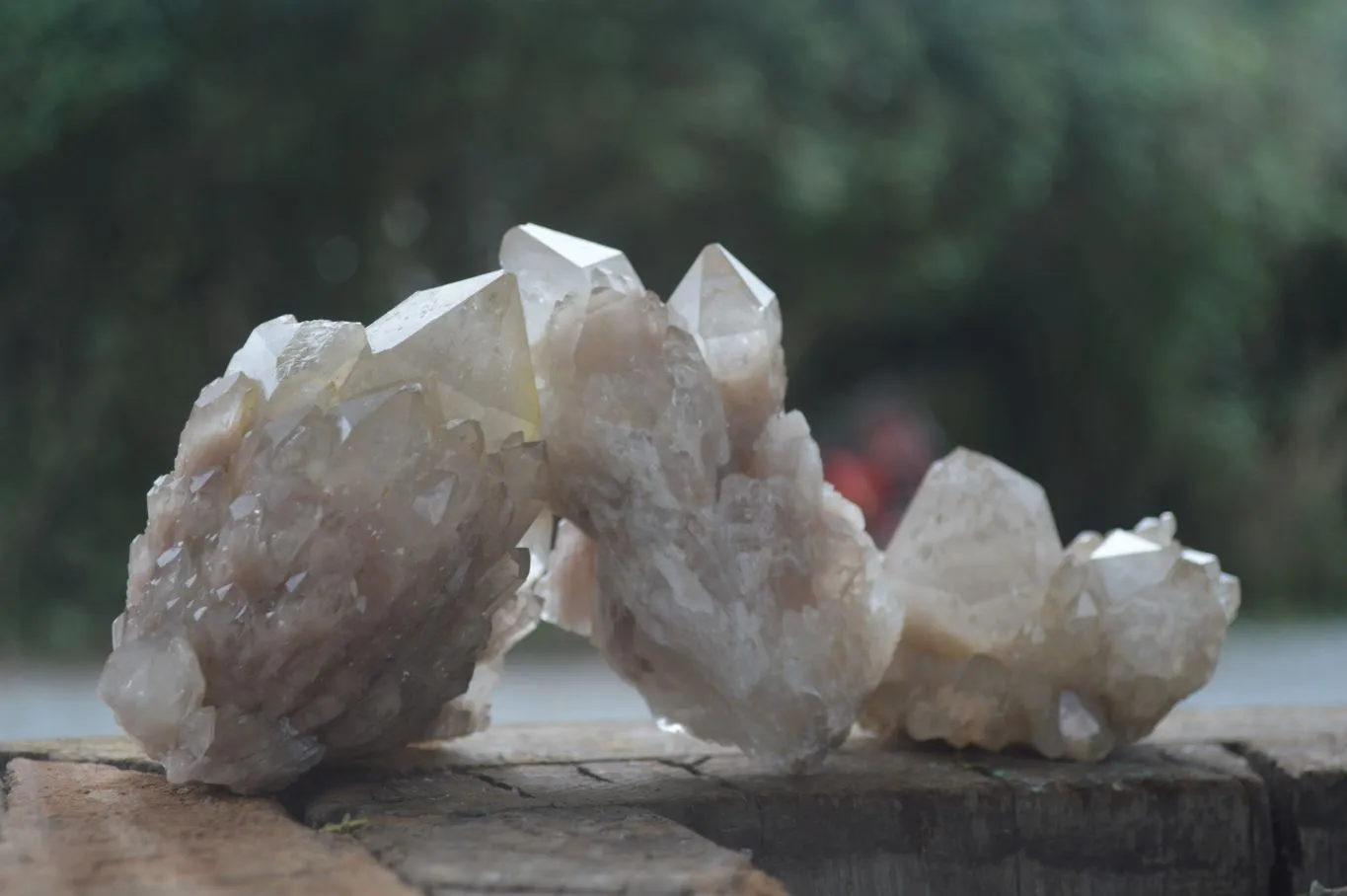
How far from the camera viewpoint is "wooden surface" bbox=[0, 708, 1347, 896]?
1.10m

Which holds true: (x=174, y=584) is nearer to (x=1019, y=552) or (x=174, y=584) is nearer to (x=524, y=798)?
(x=524, y=798)

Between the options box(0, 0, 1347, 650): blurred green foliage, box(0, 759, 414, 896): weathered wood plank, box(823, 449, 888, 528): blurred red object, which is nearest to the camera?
box(0, 759, 414, 896): weathered wood plank

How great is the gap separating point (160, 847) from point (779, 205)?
5219 mm

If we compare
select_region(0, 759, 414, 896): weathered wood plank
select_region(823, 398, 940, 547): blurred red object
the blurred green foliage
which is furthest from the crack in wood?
select_region(823, 398, 940, 547): blurred red object

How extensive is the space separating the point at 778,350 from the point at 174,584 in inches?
25.6

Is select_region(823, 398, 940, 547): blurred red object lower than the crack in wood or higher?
higher

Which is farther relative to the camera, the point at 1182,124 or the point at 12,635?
the point at 1182,124

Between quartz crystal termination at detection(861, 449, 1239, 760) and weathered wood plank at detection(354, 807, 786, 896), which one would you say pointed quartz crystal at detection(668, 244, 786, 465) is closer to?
quartz crystal termination at detection(861, 449, 1239, 760)

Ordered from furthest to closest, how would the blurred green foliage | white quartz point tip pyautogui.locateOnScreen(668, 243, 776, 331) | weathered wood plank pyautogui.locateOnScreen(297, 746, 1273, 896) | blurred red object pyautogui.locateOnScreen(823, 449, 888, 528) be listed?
blurred red object pyautogui.locateOnScreen(823, 449, 888, 528), the blurred green foliage, white quartz point tip pyautogui.locateOnScreen(668, 243, 776, 331), weathered wood plank pyautogui.locateOnScreen(297, 746, 1273, 896)

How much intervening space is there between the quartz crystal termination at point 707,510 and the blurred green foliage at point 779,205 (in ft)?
10.5

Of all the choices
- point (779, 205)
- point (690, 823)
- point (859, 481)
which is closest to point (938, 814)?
point (690, 823)

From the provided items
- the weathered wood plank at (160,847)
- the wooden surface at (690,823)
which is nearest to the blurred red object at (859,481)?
the wooden surface at (690,823)

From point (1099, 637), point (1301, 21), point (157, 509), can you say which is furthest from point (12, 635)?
point (1301, 21)

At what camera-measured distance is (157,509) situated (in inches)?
54.4
